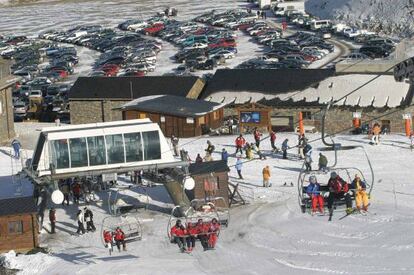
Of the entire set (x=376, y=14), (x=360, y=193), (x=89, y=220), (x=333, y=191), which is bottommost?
(x=376, y=14)

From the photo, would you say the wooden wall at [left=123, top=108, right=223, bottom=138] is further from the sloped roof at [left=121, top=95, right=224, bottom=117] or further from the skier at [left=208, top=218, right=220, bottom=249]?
the skier at [left=208, top=218, right=220, bottom=249]

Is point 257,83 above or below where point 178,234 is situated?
below

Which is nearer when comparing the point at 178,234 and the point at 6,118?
the point at 178,234

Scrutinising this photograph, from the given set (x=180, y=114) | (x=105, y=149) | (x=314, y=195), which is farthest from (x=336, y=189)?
(x=180, y=114)

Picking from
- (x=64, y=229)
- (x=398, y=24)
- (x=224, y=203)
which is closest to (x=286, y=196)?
(x=224, y=203)

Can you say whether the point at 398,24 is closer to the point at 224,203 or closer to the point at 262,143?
the point at 262,143

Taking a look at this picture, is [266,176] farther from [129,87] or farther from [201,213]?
[129,87]

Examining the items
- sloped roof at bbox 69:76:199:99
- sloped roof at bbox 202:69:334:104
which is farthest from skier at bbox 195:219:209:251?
sloped roof at bbox 69:76:199:99
